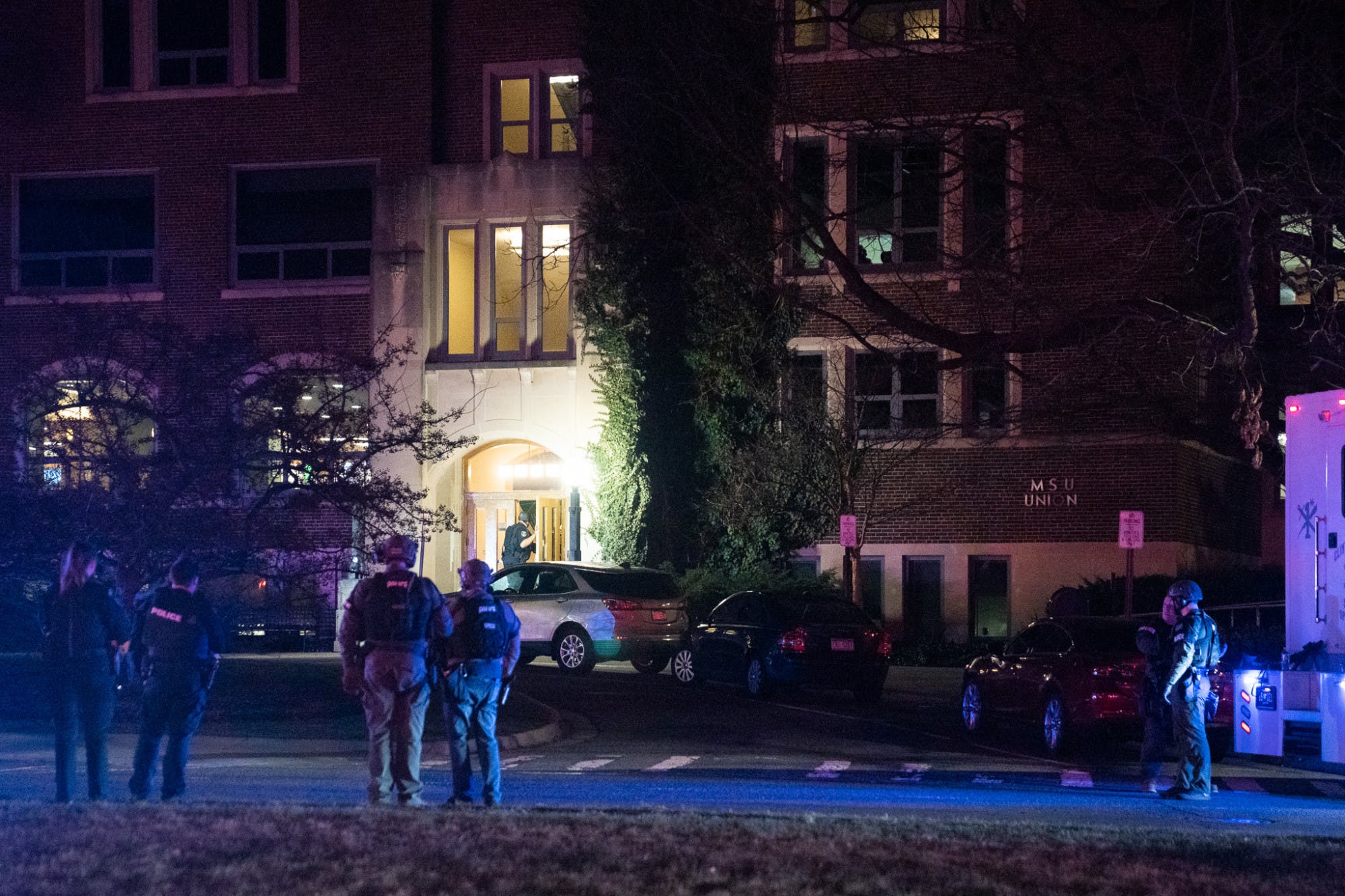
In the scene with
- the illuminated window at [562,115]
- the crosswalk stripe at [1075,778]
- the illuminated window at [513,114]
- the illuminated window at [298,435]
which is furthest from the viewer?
the illuminated window at [513,114]

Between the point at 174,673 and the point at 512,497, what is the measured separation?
22.6 m

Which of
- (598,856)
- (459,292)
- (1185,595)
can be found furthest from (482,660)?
(459,292)

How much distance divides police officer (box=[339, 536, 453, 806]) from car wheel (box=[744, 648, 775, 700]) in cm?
1102

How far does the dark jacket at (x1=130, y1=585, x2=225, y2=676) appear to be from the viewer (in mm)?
11836

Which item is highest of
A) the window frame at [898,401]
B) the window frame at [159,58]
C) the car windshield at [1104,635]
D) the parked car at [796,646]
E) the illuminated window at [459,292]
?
the window frame at [159,58]

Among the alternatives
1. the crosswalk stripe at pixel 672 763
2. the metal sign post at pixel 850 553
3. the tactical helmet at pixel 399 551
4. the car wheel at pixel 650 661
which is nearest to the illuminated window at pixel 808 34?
the metal sign post at pixel 850 553

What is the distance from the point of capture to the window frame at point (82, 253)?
35.1m

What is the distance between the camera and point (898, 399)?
32531 mm

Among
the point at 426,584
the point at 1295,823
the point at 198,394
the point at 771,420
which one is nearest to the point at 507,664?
the point at 426,584

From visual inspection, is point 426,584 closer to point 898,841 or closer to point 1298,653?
point 898,841

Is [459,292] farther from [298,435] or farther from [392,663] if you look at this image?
[392,663]

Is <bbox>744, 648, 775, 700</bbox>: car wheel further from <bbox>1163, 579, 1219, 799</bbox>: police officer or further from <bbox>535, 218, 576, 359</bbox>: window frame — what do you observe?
<bbox>535, 218, 576, 359</bbox>: window frame

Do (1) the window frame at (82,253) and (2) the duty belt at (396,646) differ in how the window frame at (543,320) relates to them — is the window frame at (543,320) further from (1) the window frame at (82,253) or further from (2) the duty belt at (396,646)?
(2) the duty belt at (396,646)

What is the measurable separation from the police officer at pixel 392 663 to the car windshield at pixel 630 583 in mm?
13160
